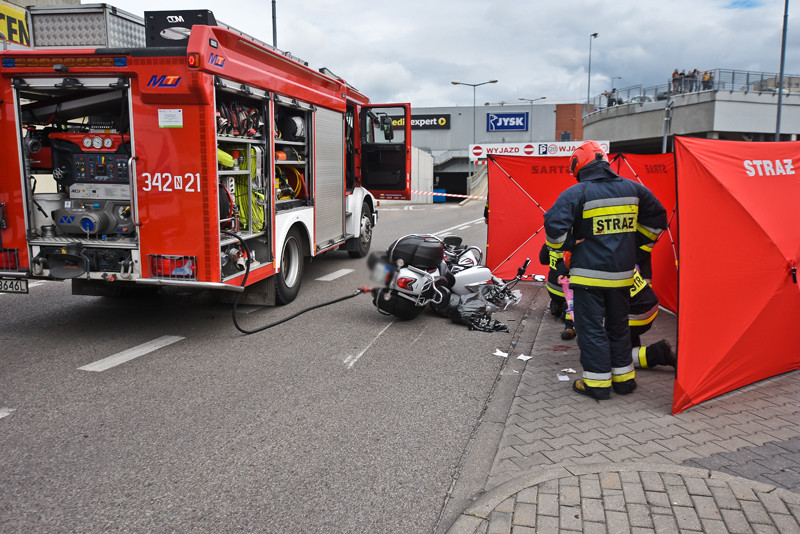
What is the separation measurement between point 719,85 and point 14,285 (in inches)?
1264

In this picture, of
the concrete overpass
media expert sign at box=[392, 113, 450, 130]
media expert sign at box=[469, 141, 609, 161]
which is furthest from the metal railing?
media expert sign at box=[392, 113, 450, 130]

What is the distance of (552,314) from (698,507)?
439 cm

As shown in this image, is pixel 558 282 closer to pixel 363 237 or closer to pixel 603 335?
pixel 603 335

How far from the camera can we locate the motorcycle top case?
6.80 metres

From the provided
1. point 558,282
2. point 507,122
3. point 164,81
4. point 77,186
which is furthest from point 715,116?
point 507,122

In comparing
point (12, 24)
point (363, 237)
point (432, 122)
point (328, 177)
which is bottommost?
point (363, 237)

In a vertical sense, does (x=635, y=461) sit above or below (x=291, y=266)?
below

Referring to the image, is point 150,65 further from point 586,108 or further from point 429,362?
point 586,108

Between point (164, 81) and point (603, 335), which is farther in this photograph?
point (164, 81)

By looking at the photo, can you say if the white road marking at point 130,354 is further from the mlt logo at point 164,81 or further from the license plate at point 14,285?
the mlt logo at point 164,81

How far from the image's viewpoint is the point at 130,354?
5.64 m

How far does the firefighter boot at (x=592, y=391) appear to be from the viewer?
4621 mm

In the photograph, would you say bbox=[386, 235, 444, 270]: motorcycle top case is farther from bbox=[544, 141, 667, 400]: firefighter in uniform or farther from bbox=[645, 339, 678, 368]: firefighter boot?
bbox=[645, 339, 678, 368]: firefighter boot

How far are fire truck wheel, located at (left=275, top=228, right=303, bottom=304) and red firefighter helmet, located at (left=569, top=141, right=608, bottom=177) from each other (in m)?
3.84
